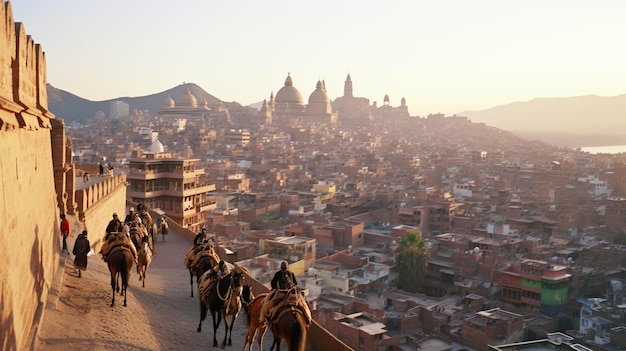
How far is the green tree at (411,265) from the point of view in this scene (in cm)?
2831

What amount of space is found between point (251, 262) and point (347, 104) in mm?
127749

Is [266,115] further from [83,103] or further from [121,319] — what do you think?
[121,319]

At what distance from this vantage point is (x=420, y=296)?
25641 mm

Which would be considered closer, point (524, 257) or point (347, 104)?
point (524, 257)

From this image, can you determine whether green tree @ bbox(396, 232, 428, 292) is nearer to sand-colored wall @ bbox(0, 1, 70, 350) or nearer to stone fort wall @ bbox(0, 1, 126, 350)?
stone fort wall @ bbox(0, 1, 126, 350)

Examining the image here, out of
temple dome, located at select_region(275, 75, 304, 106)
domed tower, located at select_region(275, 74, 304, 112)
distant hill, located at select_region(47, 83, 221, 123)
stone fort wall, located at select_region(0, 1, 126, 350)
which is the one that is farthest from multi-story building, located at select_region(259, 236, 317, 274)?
distant hill, located at select_region(47, 83, 221, 123)

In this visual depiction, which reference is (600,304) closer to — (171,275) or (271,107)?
(171,275)

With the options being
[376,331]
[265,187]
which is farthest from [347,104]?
[376,331]

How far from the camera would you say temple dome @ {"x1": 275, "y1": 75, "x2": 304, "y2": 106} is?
11975 centimetres

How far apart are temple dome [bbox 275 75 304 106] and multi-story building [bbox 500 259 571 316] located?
313 ft

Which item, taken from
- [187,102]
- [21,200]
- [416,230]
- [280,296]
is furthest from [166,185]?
[187,102]

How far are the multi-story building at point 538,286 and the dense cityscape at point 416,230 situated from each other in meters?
0.06

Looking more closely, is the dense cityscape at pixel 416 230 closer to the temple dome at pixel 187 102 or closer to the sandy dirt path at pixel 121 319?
the sandy dirt path at pixel 121 319

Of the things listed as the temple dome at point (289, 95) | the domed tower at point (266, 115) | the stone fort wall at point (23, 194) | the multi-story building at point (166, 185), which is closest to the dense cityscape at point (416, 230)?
the multi-story building at point (166, 185)
